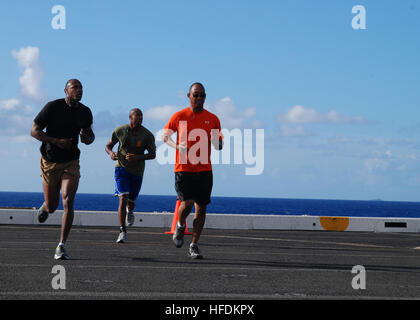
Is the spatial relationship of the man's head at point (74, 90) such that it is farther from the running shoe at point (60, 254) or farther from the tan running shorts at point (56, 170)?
the running shoe at point (60, 254)

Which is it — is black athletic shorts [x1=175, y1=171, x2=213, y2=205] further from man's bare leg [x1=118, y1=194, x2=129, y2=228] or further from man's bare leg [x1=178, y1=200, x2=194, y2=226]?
man's bare leg [x1=118, y1=194, x2=129, y2=228]

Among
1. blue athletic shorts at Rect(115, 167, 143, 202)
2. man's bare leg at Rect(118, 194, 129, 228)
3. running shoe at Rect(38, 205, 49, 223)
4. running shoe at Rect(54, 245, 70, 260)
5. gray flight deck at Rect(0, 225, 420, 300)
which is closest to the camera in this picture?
gray flight deck at Rect(0, 225, 420, 300)

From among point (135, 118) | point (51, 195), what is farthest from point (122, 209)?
point (51, 195)

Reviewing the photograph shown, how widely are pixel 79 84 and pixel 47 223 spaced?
9.51m

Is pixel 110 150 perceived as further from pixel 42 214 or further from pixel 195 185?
pixel 195 185

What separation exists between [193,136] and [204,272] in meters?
2.09

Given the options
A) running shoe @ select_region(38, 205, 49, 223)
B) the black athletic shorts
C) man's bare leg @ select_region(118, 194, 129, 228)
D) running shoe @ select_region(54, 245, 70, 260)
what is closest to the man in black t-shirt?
running shoe @ select_region(54, 245, 70, 260)

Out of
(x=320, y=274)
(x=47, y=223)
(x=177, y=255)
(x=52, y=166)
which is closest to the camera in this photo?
(x=320, y=274)

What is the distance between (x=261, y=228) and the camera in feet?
59.6

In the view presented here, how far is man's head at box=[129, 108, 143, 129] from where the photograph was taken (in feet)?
36.1

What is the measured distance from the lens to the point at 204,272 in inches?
266
